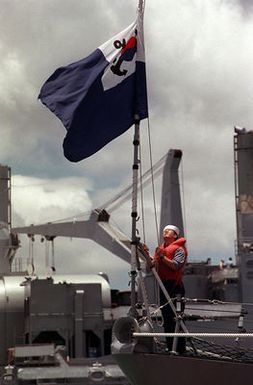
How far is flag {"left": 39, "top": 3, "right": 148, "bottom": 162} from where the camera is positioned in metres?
15.2

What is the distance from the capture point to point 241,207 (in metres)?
47.8

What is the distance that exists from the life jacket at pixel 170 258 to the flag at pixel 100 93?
2.22m

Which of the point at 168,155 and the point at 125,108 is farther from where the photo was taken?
the point at 168,155

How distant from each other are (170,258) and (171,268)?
19cm

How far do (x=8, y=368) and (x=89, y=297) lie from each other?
347 inches

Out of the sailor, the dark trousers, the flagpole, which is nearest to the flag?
the flagpole

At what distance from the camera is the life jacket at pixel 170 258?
14.5 m

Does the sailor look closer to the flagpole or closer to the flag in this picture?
the flagpole

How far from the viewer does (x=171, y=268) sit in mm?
14508

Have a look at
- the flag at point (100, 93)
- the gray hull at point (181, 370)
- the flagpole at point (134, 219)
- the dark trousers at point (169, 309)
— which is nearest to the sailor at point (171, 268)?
the dark trousers at point (169, 309)

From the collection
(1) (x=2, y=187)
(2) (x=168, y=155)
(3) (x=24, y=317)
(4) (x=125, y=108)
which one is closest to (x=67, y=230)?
(2) (x=168, y=155)

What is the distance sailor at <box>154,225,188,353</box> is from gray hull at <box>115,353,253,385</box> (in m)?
0.82

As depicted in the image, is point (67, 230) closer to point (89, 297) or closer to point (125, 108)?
point (89, 297)

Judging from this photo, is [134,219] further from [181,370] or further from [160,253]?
[181,370]
